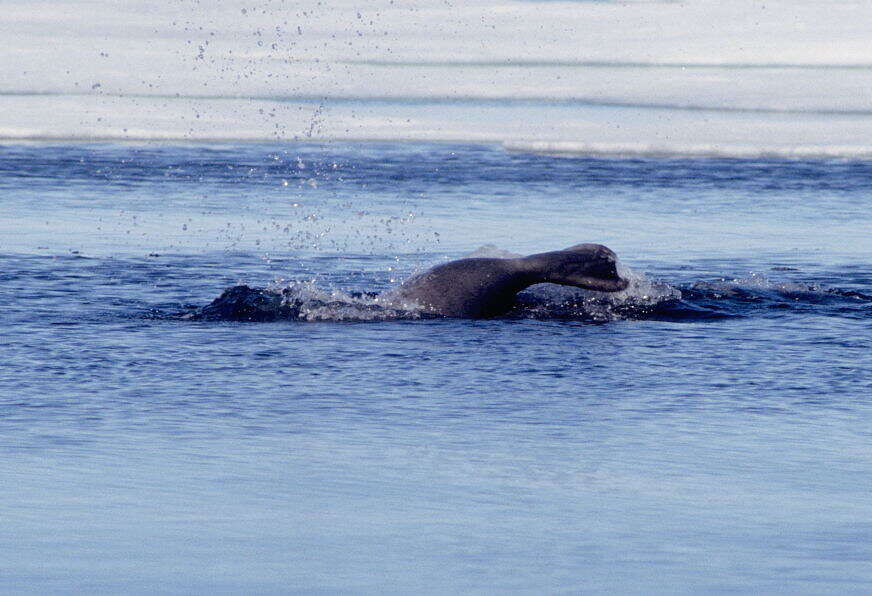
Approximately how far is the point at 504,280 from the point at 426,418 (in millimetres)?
3395

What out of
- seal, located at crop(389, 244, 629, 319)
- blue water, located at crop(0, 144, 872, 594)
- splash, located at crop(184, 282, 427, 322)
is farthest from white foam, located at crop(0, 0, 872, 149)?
splash, located at crop(184, 282, 427, 322)

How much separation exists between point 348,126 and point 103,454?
56.0ft

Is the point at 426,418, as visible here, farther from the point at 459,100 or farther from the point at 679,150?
the point at 459,100

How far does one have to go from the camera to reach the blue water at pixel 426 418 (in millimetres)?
5176

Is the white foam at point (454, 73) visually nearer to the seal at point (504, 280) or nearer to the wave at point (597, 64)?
the wave at point (597, 64)

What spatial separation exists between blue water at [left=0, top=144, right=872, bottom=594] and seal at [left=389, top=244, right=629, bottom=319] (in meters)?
0.23

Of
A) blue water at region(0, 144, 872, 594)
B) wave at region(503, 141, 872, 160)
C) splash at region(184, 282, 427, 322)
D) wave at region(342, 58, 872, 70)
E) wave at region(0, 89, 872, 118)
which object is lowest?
blue water at region(0, 144, 872, 594)

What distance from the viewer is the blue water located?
518 centimetres

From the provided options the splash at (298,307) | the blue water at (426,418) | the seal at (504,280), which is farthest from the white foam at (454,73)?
the splash at (298,307)

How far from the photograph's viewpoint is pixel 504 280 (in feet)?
34.7

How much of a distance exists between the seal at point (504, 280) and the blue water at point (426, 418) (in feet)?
0.74

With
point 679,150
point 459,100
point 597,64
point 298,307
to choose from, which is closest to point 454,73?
point 459,100

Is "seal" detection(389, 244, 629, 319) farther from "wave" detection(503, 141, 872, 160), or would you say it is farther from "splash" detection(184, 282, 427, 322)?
"wave" detection(503, 141, 872, 160)

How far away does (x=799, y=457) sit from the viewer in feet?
21.5
